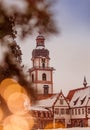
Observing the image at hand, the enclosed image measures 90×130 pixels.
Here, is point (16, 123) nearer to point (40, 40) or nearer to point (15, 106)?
point (15, 106)

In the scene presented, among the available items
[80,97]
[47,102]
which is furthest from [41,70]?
[80,97]

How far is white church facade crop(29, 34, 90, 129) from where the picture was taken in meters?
2.29

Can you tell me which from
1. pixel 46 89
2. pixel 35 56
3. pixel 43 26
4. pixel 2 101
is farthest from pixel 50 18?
pixel 2 101

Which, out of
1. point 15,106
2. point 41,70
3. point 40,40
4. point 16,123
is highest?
point 40,40

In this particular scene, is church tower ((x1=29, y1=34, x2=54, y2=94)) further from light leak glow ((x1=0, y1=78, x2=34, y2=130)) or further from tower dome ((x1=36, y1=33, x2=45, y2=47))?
light leak glow ((x1=0, y1=78, x2=34, y2=130))

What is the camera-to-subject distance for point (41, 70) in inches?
89.2

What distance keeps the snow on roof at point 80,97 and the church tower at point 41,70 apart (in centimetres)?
16

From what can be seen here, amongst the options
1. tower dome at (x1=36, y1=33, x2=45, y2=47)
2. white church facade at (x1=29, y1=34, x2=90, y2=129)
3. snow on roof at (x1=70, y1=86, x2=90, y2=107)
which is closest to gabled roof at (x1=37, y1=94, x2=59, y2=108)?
white church facade at (x1=29, y1=34, x2=90, y2=129)

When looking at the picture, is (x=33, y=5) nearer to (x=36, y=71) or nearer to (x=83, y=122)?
(x=36, y=71)

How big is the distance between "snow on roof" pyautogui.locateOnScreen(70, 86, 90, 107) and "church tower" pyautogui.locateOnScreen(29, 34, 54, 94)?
0.16 m

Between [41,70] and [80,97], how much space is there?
1.03ft

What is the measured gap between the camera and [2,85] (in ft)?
7.42

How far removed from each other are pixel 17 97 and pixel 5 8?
0.59m

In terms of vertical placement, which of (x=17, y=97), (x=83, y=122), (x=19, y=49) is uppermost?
(x=19, y=49)
